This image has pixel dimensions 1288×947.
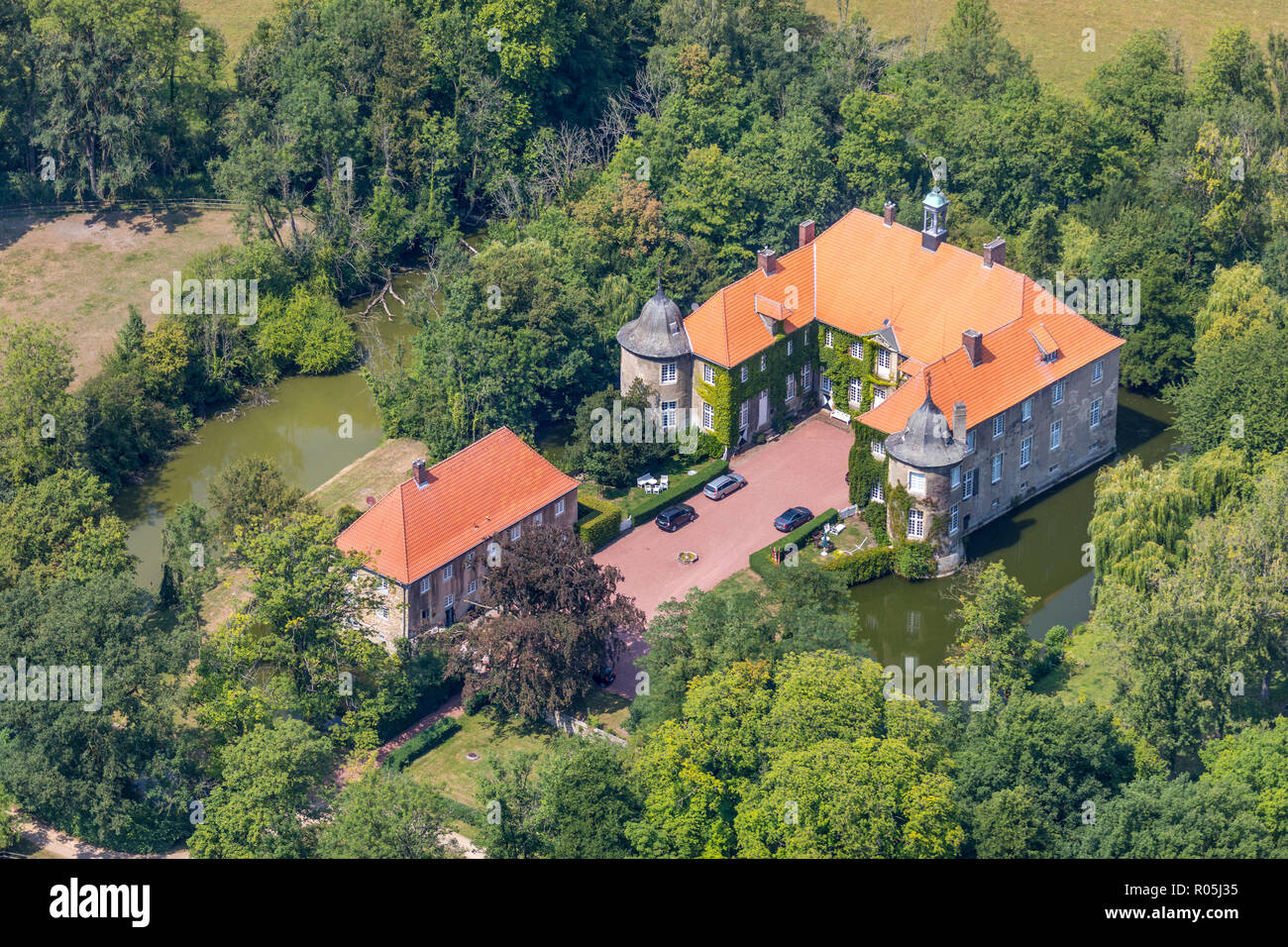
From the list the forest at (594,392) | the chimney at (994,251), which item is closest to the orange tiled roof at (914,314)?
the chimney at (994,251)

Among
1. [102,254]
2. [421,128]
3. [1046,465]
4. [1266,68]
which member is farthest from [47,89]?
Answer: [1266,68]

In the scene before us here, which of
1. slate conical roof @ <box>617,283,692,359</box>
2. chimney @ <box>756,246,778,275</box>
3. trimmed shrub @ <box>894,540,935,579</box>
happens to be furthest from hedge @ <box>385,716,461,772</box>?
chimney @ <box>756,246,778,275</box>
